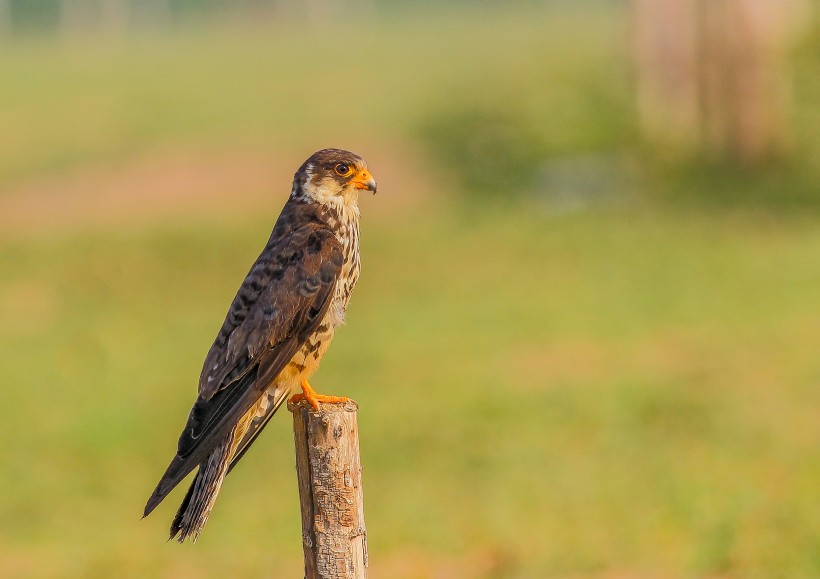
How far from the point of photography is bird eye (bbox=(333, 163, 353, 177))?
5.69 meters

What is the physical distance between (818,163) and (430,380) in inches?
370

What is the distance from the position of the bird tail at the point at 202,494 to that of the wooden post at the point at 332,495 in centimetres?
28

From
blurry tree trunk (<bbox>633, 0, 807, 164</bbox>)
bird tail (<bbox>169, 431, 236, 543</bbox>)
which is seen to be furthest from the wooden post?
blurry tree trunk (<bbox>633, 0, 807, 164</bbox>)

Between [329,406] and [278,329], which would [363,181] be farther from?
[329,406]

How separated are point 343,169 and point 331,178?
0.21 feet

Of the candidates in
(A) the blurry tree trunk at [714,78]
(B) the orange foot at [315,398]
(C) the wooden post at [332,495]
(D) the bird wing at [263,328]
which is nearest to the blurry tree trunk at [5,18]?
(A) the blurry tree trunk at [714,78]

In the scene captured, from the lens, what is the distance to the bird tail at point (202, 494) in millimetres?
4668

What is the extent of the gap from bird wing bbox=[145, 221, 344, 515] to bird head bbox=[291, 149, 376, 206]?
21 cm

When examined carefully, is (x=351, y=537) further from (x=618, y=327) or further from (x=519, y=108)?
(x=519, y=108)

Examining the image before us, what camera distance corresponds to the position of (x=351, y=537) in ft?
16.1

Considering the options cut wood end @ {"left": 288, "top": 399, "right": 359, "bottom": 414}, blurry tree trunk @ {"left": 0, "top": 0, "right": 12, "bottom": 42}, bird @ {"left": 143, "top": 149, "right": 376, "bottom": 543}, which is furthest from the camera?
blurry tree trunk @ {"left": 0, "top": 0, "right": 12, "bottom": 42}

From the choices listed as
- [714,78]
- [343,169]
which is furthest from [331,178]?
[714,78]

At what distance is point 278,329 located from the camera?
5.17 m

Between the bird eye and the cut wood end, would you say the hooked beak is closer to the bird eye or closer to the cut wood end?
the bird eye
